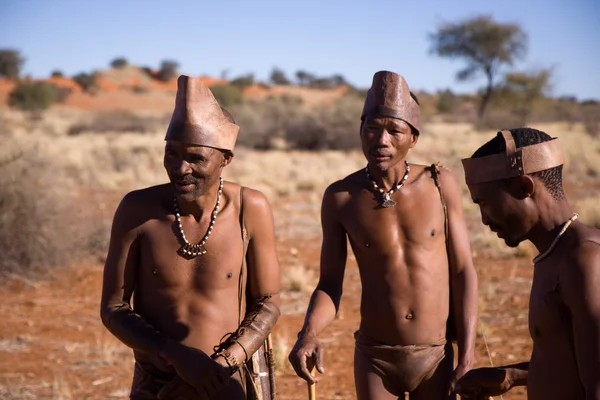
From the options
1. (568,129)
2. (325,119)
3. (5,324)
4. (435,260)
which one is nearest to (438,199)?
(435,260)

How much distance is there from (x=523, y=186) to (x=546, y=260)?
262 mm

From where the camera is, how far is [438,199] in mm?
3822

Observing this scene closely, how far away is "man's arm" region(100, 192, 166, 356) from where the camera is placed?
10.4 feet

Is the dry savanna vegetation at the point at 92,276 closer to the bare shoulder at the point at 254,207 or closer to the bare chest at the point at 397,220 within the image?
the bare chest at the point at 397,220

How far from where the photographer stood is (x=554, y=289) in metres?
2.43

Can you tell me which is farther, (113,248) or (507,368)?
(113,248)

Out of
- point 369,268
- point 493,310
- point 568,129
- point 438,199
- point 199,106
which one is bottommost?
point 493,310

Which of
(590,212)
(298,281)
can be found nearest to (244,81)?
(590,212)

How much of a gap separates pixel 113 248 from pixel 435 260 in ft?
5.03

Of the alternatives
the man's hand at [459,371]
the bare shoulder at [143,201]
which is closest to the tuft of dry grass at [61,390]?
the bare shoulder at [143,201]

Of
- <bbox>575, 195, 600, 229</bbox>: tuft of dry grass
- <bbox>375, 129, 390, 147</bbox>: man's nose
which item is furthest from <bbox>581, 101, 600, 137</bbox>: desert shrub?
<bbox>375, 129, 390, 147</bbox>: man's nose

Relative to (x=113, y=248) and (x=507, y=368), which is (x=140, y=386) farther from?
(x=507, y=368)

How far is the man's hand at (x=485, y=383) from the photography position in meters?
2.79

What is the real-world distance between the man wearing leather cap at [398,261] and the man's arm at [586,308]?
1.31m
